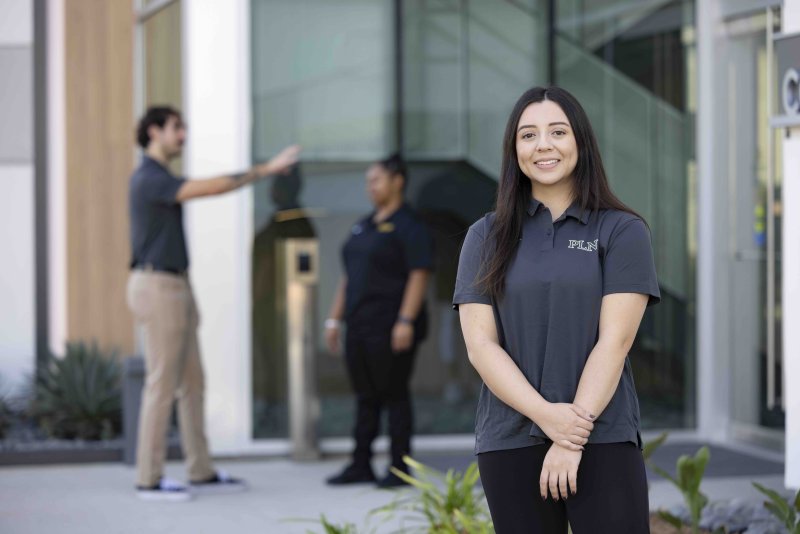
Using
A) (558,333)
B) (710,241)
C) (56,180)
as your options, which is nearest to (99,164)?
(56,180)

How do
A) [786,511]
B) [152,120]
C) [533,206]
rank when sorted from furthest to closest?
1. [152,120]
2. [786,511]
3. [533,206]

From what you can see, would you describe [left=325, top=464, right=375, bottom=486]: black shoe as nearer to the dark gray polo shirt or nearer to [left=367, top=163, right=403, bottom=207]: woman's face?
[left=367, top=163, right=403, bottom=207]: woman's face

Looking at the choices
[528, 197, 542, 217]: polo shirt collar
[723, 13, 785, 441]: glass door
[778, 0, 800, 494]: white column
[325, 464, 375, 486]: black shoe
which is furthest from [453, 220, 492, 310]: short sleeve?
[723, 13, 785, 441]: glass door

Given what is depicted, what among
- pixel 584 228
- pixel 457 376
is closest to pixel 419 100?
pixel 457 376

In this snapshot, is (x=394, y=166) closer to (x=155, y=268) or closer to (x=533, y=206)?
(x=155, y=268)

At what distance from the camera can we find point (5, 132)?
958cm

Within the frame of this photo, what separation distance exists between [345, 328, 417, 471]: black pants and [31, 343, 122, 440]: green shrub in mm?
1961

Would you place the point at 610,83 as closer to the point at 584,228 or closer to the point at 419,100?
the point at 419,100

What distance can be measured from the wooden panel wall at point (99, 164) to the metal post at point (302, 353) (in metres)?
1.59

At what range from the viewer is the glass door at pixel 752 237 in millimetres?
7766

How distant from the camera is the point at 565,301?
3148mm

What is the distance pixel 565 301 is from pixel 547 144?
1.26 feet

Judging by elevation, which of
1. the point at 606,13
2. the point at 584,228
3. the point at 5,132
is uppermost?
the point at 606,13

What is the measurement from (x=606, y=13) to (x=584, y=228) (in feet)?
17.7
